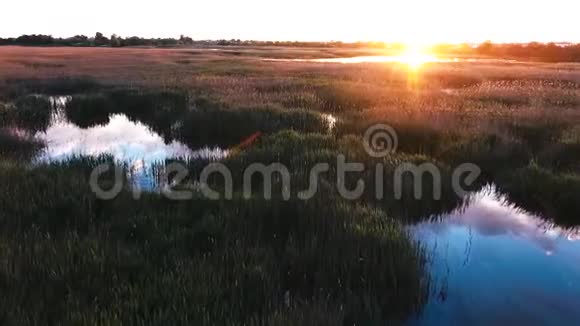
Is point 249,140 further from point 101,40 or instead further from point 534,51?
point 101,40

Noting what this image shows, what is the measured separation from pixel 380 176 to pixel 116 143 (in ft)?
29.4

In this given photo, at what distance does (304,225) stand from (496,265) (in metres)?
2.66

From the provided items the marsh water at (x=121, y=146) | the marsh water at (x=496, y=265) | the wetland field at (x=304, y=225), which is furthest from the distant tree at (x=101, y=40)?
the marsh water at (x=496, y=265)

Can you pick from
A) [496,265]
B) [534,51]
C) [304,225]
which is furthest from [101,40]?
[496,265]

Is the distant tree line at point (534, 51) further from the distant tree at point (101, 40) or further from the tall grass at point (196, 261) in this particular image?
the distant tree at point (101, 40)

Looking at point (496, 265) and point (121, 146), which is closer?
point (496, 265)

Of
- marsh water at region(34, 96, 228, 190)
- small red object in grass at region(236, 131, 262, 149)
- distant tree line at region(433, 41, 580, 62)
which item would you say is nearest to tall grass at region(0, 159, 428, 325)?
marsh water at region(34, 96, 228, 190)

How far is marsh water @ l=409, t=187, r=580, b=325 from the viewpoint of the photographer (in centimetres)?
541

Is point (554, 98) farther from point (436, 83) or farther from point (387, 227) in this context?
point (387, 227)

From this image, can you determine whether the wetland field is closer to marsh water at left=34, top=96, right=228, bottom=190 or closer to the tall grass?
the tall grass

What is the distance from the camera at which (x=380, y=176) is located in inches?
367

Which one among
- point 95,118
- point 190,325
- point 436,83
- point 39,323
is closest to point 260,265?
point 190,325

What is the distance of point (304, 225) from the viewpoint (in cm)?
676

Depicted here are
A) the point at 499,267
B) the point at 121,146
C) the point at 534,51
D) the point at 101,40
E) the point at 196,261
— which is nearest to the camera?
the point at 196,261
